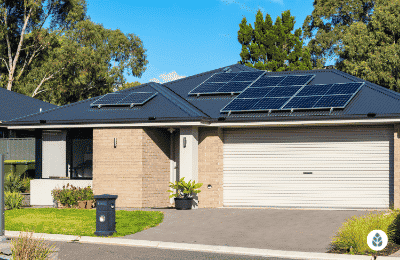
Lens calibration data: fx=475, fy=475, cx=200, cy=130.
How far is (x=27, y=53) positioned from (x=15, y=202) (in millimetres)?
31668

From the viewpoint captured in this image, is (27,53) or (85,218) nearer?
(85,218)

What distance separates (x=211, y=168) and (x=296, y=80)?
225 inches

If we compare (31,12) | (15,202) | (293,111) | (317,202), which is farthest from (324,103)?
(31,12)

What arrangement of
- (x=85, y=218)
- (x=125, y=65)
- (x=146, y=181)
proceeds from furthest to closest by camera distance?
(x=125, y=65) < (x=146, y=181) < (x=85, y=218)

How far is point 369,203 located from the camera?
692 inches

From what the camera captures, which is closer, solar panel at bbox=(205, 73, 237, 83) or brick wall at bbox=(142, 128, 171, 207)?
brick wall at bbox=(142, 128, 171, 207)

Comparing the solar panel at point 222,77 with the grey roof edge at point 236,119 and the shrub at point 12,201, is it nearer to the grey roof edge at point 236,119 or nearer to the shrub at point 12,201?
the grey roof edge at point 236,119

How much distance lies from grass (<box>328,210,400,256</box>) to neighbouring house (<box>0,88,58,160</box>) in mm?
16091

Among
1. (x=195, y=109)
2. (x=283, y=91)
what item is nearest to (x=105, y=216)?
(x=195, y=109)

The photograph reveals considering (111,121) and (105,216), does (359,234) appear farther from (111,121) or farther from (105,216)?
(111,121)

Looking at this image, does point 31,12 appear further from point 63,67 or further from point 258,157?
point 258,157

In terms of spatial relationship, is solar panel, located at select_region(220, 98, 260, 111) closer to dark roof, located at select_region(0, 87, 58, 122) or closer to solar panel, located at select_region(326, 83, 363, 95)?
solar panel, located at select_region(326, 83, 363, 95)

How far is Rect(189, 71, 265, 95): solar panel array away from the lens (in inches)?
818

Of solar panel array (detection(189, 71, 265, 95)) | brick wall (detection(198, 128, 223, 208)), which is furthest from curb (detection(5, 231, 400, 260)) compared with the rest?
solar panel array (detection(189, 71, 265, 95))
